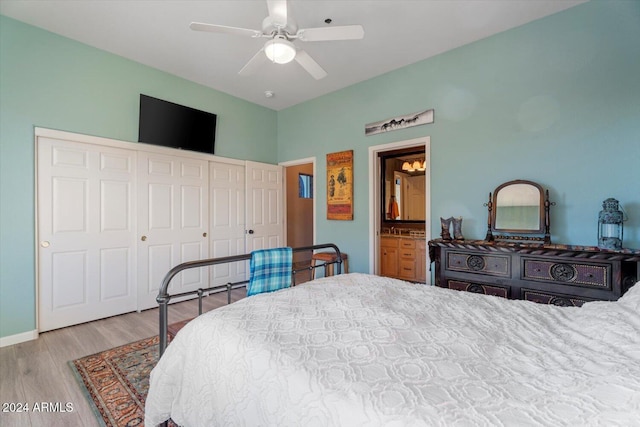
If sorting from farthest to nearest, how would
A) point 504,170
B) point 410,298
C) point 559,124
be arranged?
point 504,170
point 559,124
point 410,298

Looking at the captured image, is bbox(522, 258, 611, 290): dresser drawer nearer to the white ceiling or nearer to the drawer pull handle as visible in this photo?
the drawer pull handle

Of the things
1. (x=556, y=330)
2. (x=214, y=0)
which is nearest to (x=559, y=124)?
(x=556, y=330)

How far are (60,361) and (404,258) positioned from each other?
422cm

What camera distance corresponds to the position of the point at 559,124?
255cm

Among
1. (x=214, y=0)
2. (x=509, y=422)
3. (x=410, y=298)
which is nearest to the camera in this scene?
(x=509, y=422)

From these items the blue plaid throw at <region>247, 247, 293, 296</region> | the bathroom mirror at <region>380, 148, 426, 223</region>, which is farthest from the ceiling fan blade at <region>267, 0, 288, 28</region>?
the bathroom mirror at <region>380, 148, 426, 223</region>

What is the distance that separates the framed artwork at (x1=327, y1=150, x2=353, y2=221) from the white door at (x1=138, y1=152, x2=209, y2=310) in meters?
1.84

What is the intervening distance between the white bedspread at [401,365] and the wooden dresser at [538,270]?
97cm

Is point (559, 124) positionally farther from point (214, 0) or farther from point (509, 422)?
point (214, 0)

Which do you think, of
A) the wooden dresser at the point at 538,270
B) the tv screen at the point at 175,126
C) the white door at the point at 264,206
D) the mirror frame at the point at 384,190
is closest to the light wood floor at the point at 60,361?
the white door at the point at 264,206

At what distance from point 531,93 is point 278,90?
10.2 feet

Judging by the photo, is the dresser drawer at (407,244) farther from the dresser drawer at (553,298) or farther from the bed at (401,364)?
the bed at (401,364)

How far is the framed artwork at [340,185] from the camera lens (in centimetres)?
407

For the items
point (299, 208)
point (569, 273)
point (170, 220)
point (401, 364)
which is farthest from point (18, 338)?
point (569, 273)
